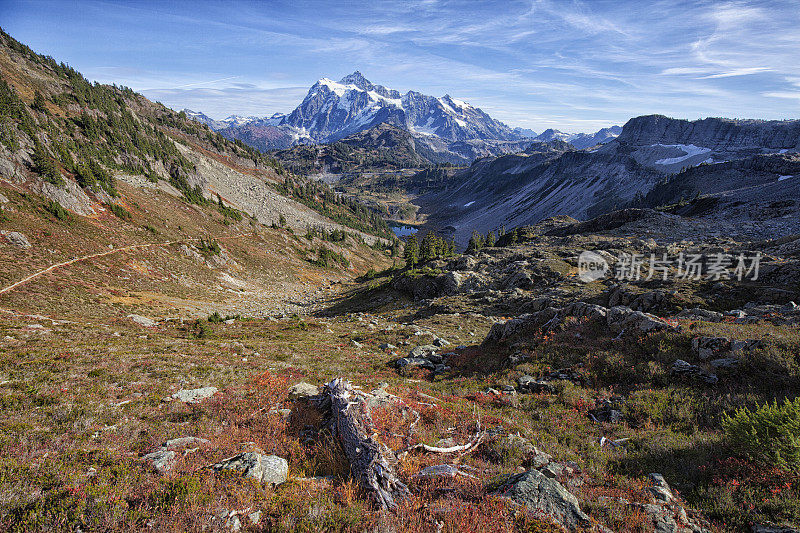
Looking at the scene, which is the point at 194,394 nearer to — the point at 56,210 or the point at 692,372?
the point at 692,372

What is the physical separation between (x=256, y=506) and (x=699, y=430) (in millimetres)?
13465

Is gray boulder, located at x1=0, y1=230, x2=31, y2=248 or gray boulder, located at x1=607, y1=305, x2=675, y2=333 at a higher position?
gray boulder, located at x1=0, y1=230, x2=31, y2=248

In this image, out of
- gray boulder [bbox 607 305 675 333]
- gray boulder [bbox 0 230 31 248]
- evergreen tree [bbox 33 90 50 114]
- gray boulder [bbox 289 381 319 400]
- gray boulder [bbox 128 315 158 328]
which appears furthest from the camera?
evergreen tree [bbox 33 90 50 114]

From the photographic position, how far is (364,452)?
26.7 feet

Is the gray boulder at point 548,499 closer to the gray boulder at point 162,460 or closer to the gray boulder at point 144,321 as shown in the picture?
the gray boulder at point 162,460

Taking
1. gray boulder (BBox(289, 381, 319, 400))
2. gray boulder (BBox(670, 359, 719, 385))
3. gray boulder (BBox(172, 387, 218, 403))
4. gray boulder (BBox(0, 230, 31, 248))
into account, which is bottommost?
gray boulder (BBox(289, 381, 319, 400))

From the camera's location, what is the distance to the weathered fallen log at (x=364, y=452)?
709 centimetres

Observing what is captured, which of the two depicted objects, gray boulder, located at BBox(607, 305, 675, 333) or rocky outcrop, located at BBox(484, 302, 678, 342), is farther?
rocky outcrop, located at BBox(484, 302, 678, 342)

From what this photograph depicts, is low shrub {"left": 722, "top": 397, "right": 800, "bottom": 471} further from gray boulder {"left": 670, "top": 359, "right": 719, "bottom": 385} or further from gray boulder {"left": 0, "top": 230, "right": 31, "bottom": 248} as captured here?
gray boulder {"left": 0, "top": 230, "right": 31, "bottom": 248}

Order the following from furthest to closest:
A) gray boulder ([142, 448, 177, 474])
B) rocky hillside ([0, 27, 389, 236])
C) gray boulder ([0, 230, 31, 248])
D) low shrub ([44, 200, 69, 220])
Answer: rocky hillside ([0, 27, 389, 236]) → low shrub ([44, 200, 69, 220]) → gray boulder ([0, 230, 31, 248]) → gray boulder ([142, 448, 177, 474])

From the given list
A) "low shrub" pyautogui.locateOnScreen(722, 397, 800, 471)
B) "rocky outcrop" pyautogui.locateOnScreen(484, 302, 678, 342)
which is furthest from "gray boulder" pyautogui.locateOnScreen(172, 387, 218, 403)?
"rocky outcrop" pyautogui.locateOnScreen(484, 302, 678, 342)

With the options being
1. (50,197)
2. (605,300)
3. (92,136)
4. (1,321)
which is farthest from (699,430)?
(92,136)

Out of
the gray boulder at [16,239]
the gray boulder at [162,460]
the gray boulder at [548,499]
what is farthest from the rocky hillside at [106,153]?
the gray boulder at [548,499]

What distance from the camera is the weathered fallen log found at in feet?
23.3
